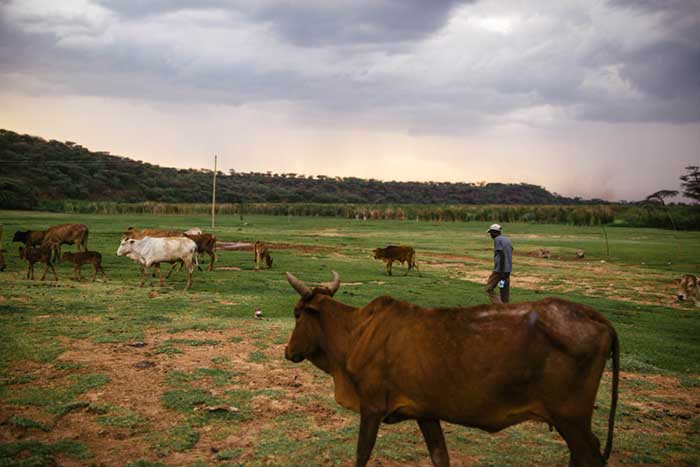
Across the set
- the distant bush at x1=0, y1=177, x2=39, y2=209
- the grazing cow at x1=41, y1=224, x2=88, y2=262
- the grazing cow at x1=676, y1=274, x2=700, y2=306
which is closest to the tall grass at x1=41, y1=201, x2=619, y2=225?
the distant bush at x1=0, y1=177, x2=39, y2=209

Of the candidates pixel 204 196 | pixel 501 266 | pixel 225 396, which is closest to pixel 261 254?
pixel 501 266

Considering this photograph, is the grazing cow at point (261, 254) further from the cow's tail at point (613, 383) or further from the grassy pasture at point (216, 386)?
the cow's tail at point (613, 383)

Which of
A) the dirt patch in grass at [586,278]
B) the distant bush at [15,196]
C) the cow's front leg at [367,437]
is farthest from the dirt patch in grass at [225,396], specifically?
the distant bush at [15,196]

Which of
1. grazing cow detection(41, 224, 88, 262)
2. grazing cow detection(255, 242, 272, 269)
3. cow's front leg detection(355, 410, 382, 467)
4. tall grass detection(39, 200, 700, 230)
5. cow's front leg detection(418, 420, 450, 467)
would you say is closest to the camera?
cow's front leg detection(355, 410, 382, 467)

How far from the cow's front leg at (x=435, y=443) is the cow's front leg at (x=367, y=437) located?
0.61 metres

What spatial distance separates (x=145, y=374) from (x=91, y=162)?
127012 millimetres

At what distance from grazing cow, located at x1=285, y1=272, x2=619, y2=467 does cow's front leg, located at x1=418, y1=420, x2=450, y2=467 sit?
0.01 m

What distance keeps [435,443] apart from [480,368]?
117 centimetres

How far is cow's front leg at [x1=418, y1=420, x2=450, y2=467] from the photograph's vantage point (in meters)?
5.45

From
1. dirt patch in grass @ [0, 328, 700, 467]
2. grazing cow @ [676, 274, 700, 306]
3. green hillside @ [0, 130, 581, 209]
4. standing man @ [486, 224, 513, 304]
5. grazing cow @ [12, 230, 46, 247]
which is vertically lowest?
dirt patch in grass @ [0, 328, 700, 467]

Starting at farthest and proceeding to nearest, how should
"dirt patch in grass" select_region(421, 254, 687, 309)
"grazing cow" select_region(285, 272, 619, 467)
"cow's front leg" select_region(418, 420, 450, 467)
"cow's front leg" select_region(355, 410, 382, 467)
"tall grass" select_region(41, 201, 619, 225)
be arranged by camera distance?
1. "tall grass" select_region(41, 201, 619, 225)
2. "dirt patch in grass" select_region(421, 254, 687, 309)
3. "cow's front leg" select_region(418, 420, 450, 467)
4. "cow's front leg" select_region(355, 410, 382, 467)
5. "grazing cow" select_region(285, 272, 619, 467)

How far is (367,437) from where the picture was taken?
5.15 metres

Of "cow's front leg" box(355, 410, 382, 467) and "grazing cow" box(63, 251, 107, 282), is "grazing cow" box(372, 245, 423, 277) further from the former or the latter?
"cow's front leg" box(355, 410, 382, 467)

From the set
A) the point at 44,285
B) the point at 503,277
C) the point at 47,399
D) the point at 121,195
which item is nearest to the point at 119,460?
the point at 47,399
